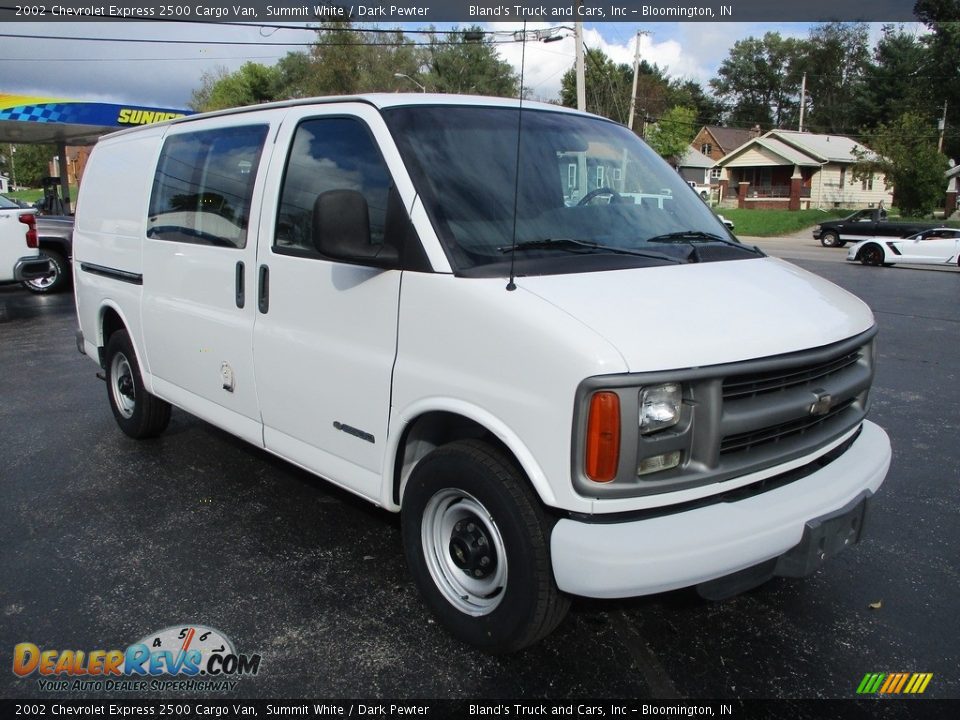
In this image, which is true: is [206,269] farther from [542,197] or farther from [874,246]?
[874,246]

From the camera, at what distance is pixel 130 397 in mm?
5492

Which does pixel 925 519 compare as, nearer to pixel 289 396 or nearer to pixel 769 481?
pixel 769 481

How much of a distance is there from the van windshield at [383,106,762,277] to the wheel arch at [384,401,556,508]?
521mm

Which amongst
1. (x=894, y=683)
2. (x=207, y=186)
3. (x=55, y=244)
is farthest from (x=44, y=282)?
(x=894, y=683)

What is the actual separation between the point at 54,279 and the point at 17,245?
286 centimetres

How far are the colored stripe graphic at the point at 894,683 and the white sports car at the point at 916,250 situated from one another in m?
20.6

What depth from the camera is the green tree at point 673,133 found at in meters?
57.1

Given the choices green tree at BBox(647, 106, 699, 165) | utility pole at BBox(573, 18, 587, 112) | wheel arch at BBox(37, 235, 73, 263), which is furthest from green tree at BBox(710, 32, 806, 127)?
wheel arch at BBox(37, 235, 73, 263)

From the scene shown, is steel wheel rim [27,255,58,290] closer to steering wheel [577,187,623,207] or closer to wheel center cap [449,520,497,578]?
steering wheel [577,187,623,207]

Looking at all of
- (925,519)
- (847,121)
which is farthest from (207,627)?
(847,121)

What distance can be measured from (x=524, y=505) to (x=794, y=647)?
1.36 meters

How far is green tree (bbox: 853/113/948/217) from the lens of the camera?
1519 inches

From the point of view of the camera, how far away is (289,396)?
362 cm

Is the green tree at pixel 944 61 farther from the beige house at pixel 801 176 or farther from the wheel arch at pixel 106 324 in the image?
the wheel arch at pixel 106 324
